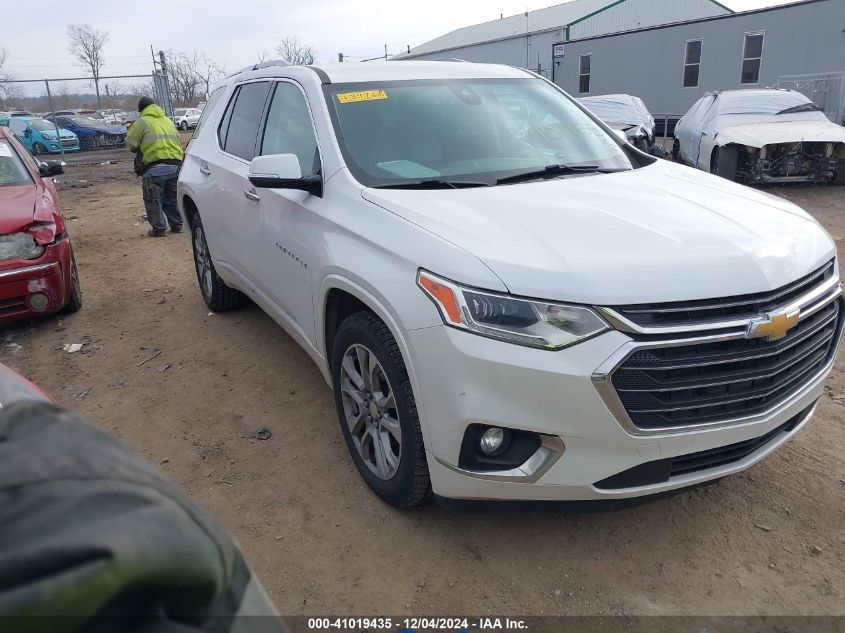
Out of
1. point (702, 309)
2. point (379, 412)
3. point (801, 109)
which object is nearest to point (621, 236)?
point (702, 309)

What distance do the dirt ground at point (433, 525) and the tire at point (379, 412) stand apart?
19 cm

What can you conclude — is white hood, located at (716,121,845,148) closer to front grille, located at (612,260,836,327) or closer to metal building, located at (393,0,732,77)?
front grille, located at (612,260,836,327)

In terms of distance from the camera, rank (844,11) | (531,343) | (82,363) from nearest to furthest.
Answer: (531,343) < (82,363) < (844,11)

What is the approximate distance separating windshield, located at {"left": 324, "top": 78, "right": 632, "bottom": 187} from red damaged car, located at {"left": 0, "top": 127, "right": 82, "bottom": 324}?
3.01 metres

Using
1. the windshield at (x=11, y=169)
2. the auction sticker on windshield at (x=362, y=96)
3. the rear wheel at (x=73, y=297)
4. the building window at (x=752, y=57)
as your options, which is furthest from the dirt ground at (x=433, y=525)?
the building window at (x=752, y=57)

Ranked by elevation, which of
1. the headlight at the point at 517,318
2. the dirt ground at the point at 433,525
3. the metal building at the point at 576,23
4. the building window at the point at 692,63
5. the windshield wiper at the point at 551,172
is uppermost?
the metal building at the point at 576,23

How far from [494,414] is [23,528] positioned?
168cm

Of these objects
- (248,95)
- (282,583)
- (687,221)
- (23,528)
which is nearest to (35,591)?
(23,528)

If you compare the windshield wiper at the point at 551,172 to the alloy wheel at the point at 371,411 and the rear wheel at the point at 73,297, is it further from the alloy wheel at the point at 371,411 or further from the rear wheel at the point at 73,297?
the rear wheel at the point at 73,297

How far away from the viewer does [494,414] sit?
2244mm

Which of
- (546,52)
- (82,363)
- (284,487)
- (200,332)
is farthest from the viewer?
(546,52)

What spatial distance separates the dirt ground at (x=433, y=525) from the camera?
248 cm

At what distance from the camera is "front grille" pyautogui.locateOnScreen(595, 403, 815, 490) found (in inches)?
91.0

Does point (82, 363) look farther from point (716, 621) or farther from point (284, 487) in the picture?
point (716, 621)
